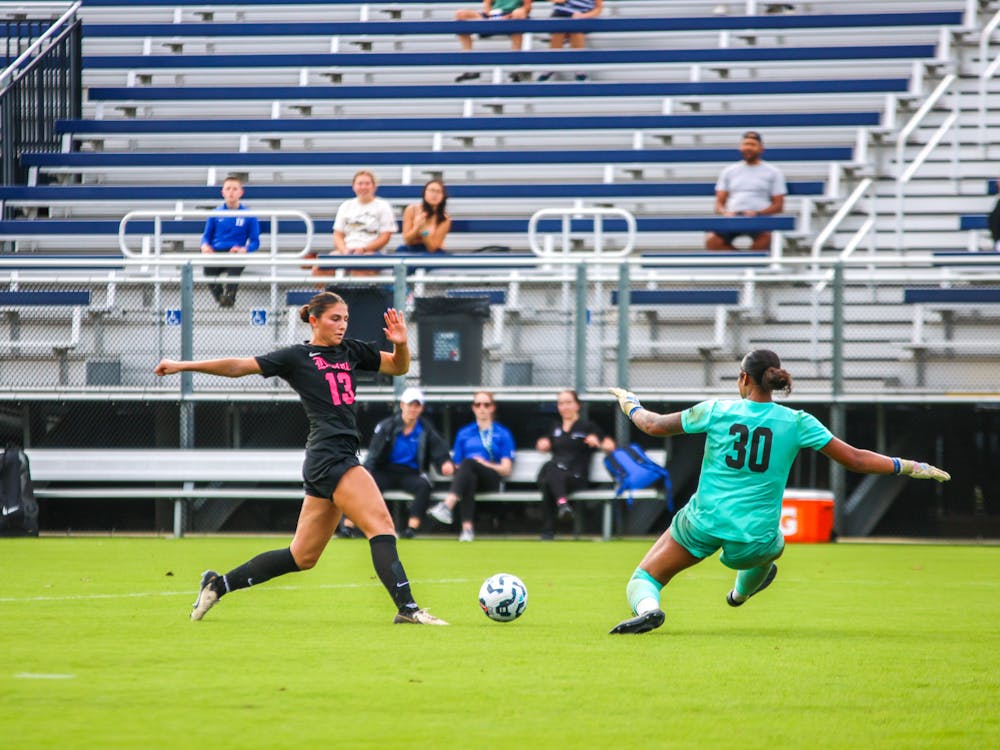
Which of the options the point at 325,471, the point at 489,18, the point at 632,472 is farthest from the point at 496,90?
the point at 325,471

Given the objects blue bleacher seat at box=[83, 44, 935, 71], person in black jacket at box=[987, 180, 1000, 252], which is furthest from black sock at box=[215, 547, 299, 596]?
blue bleacher seat at box=[83, 44, 935, 71]

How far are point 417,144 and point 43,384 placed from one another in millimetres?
7436

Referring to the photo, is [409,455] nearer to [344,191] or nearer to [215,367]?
[344,191]

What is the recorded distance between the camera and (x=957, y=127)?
830 inches

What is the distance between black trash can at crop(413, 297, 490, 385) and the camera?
54.7 ft

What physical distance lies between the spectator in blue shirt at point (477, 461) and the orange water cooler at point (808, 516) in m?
3.07

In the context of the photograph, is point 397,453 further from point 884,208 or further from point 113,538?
point 884,208

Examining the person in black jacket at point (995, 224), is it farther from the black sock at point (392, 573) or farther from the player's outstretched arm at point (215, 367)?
the player's outstretched arm at point (215, 367)

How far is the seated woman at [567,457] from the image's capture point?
16.6m

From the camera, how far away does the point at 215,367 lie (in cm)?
768

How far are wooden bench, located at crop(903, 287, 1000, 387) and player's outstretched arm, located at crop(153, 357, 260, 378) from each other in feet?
33.6

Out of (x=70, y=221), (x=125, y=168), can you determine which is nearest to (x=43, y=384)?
(x=70, y=221)

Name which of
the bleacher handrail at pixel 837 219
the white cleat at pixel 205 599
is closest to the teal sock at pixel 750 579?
the white cleat at pixel 205 599

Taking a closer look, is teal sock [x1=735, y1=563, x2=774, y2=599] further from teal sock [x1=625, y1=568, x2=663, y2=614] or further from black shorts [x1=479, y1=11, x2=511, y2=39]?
black shorts [x1=479, y1=11, x2=511, y2=39]
